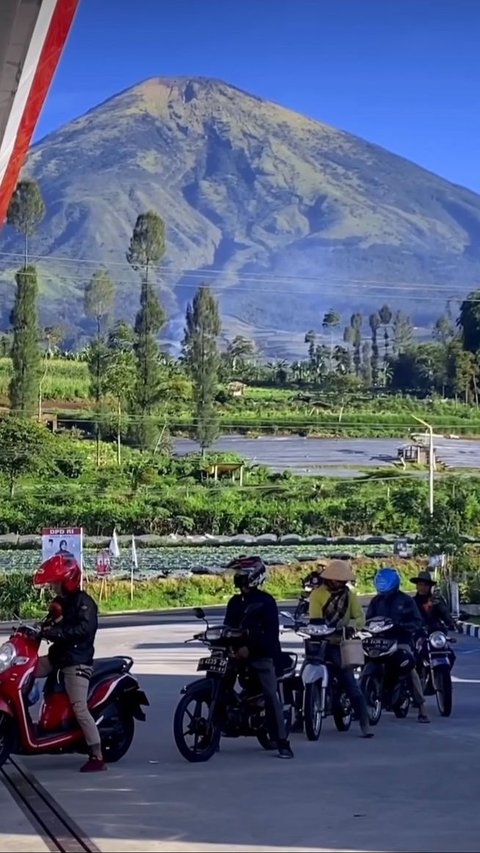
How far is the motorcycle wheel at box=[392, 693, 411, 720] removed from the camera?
12844 mm

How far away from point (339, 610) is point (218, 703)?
2.16 meters

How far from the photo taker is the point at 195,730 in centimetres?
988

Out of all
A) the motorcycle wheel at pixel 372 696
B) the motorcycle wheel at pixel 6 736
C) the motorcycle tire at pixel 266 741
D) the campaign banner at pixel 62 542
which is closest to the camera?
the motorcycle wheel at pixel 6 736

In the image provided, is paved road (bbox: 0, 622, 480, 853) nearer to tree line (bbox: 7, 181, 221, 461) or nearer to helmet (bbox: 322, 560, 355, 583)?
helmet (bbox: 322, 560, 355, 583)

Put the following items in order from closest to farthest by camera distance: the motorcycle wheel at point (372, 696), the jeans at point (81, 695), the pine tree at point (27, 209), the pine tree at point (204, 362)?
1. the jeans at point (81, 695)
2. the motorcycle wheel at point (372, 696)
3. the pine tree at point (27, 209)
4. the pine tree at point (204, 362)

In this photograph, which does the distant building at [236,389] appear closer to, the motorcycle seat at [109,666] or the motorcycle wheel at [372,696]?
the motorcycle wheel at [372,696]

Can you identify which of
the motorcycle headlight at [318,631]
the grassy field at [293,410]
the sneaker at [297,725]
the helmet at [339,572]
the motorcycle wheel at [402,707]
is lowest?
the motorcycle wheel at [402,707]

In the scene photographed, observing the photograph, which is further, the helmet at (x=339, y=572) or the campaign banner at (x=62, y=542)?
the campaign banner at (x=62, y=542)

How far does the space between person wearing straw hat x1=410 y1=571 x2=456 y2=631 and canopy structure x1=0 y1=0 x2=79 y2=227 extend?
578 centimetres

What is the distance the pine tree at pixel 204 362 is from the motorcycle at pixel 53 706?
68273 mm

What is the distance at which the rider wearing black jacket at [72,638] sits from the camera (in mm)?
9219

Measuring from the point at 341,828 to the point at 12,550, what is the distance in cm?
4891

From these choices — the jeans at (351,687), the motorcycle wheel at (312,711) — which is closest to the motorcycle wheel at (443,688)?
the jeans at (351,687)

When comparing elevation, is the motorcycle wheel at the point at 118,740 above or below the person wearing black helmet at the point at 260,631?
below
